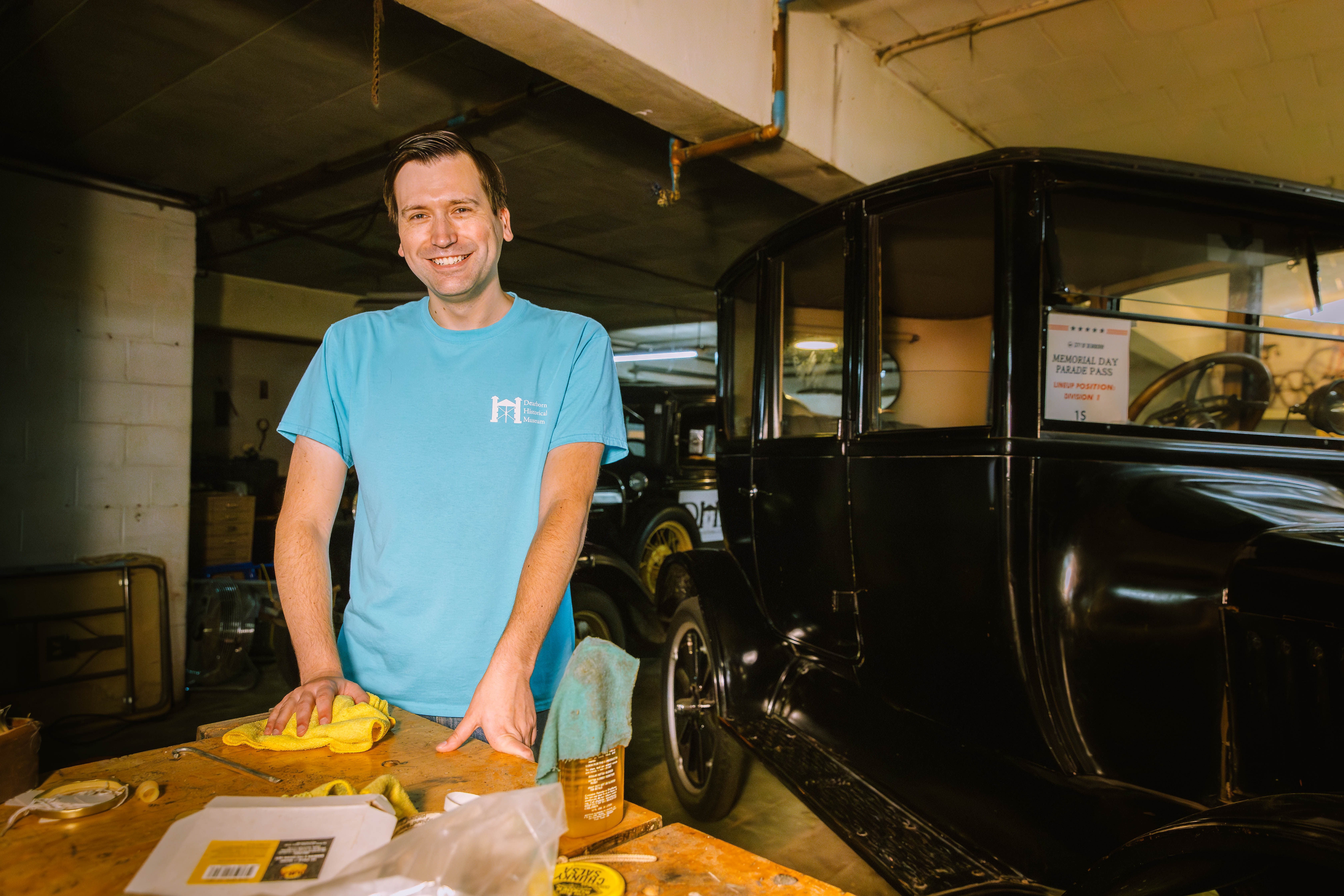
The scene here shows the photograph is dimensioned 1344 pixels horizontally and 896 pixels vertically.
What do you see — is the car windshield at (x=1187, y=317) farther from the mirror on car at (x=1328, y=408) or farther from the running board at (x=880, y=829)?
the running board at (x=880, y=829)

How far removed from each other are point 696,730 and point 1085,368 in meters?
2.18

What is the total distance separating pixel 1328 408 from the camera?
2.10 m

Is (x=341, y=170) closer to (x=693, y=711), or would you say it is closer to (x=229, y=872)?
(x=693, y=711)

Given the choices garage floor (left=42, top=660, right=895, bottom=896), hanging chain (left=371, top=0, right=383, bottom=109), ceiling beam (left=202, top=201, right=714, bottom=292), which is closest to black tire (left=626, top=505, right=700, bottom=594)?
garage floor (left=42, top=660, right=895, bottom=896)

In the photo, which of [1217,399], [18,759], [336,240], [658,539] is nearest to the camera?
[18,759]

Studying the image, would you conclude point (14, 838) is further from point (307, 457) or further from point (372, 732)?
point (307, 457)

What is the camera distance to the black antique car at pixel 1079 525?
1496mm

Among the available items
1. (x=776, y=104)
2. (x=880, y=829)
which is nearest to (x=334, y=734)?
(x=880, y=829)

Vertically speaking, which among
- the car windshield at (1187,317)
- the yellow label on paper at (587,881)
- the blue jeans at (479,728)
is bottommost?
the blue jeans at (479,728)

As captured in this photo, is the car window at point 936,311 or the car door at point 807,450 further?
the car door at point 807,450

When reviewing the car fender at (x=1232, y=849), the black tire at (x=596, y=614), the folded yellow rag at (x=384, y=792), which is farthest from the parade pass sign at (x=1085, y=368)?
the black tire at (x=596, y=614)

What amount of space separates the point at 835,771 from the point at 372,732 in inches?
65.0

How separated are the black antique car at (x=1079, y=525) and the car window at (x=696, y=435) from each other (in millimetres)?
3316

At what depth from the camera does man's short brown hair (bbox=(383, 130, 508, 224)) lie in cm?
148
